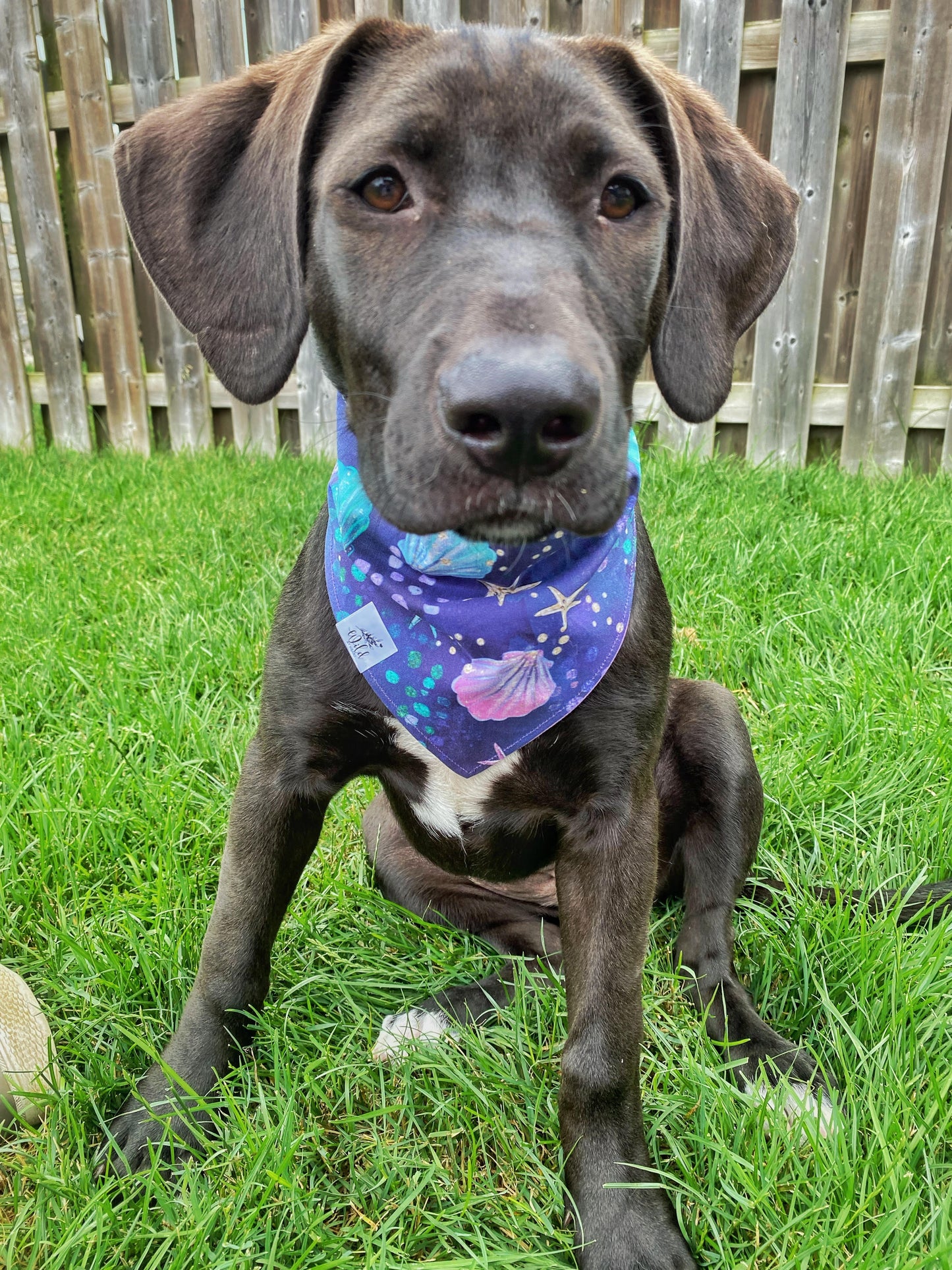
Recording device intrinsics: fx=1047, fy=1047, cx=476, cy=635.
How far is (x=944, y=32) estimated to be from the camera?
4676mm

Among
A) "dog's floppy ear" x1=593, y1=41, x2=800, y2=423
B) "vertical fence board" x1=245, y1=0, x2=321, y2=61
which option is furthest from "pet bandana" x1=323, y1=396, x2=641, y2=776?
"vertical fence board" x1=245, y1=0, x2=321, y2=61

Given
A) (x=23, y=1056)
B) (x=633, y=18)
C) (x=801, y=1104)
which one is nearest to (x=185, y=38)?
(x=633, y=18)

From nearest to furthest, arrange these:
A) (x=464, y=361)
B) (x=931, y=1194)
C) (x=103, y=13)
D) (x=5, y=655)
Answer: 1. (x=464, y=361)
2. (x=931, y=1194)
3. (x=5, y=655)
4. (x=103, y=13)

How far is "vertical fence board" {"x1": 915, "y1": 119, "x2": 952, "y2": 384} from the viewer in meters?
4.93

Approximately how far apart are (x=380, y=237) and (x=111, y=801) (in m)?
1.56

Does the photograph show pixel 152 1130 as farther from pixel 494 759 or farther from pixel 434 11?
pixel 434 11

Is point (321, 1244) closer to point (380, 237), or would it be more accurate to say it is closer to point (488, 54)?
point (380, 237)

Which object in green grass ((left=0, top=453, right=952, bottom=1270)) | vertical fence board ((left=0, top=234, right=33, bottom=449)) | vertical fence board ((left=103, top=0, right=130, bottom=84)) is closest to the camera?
green grass ((left=0, top=453, right=952, bottom=1270))

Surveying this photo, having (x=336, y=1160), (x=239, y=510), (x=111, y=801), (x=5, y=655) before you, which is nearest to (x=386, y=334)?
(x=336, y=1160)

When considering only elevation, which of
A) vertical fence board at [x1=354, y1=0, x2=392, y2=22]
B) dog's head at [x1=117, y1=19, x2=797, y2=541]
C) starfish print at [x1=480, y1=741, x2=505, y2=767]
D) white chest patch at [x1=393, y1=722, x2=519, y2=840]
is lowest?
white chest patch at [x1=393, y1=722, x2=519, y2=840]

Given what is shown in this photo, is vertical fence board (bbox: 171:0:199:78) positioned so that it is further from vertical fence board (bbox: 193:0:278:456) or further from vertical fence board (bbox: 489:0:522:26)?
vertical fence board (bbox: 489:0:522:26)

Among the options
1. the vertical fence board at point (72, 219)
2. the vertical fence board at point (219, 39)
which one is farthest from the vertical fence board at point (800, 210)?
the vertical fence board at point (72, 219)

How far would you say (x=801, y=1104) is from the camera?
169 centimetres

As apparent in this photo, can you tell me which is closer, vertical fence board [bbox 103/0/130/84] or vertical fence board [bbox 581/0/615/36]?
vertical fence board [bbox 581/0/615/36]
